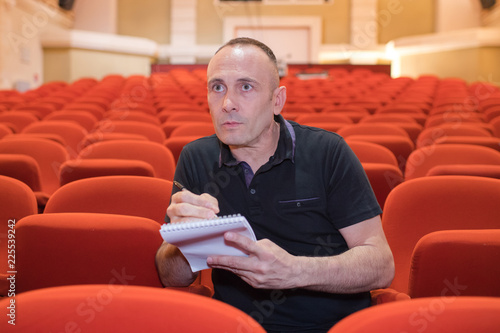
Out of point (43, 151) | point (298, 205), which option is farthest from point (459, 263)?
point (43, 151)

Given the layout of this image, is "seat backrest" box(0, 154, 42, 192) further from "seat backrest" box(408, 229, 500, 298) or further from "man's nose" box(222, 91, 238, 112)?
"seat backrest" box(408, 229, 500, 298)

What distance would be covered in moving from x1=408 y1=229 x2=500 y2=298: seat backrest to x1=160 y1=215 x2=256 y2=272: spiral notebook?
50 cm

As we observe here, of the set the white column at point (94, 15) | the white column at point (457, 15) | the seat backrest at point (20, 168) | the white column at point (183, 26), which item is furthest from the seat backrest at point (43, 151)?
the white column at point (457, 15)

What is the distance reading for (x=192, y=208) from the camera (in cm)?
114

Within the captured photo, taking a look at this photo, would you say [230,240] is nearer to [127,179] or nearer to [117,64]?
[127,179]

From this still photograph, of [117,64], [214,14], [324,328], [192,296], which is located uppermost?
[214,14]

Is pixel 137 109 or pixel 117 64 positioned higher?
pixel 117 64

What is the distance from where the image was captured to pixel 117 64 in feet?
42.1

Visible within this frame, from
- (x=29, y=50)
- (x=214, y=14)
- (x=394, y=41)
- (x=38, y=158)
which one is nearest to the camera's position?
(x=38, y=158)

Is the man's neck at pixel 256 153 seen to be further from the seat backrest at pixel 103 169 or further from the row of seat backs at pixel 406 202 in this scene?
the seat backrest at pixel 103 169

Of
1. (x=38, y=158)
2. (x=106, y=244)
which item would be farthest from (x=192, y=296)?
(x=38, y=158)

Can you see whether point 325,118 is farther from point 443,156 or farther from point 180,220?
point 180,220

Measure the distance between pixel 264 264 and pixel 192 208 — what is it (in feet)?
0.71

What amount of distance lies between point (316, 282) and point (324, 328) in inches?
9.0
